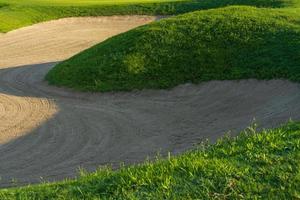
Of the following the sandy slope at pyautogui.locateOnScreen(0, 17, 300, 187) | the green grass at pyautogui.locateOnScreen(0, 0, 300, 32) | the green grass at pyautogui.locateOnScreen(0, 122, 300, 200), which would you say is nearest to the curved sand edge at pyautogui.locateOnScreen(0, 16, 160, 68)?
the green grass at pyautogui.locateOnScreen(0, 0, 300, 32)

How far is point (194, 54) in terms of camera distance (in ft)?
59.6

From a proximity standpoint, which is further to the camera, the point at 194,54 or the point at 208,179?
the point at 194,54

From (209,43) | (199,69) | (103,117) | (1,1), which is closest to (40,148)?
(103,117)

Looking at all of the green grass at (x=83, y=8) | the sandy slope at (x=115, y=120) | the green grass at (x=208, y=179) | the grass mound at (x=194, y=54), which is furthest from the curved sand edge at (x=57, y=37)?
the green grass at (x=208, y=179)

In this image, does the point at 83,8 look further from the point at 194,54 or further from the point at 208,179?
the point at 208,179

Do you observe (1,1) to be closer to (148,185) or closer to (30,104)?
(30,104)

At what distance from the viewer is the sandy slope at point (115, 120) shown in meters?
13.5

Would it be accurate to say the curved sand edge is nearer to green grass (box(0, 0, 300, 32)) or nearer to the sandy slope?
green grass (box(0, 0, 300, 32))

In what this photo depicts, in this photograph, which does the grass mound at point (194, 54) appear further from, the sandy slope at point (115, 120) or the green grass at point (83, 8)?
the green grass at point (83, 8)

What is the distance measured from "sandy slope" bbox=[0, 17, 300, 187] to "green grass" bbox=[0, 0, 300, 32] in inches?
496

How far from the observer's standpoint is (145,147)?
13.9 m

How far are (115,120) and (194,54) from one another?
416 cm

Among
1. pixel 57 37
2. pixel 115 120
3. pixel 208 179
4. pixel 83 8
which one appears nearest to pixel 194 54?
pixel 115 120

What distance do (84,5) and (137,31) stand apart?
47.9 feet
